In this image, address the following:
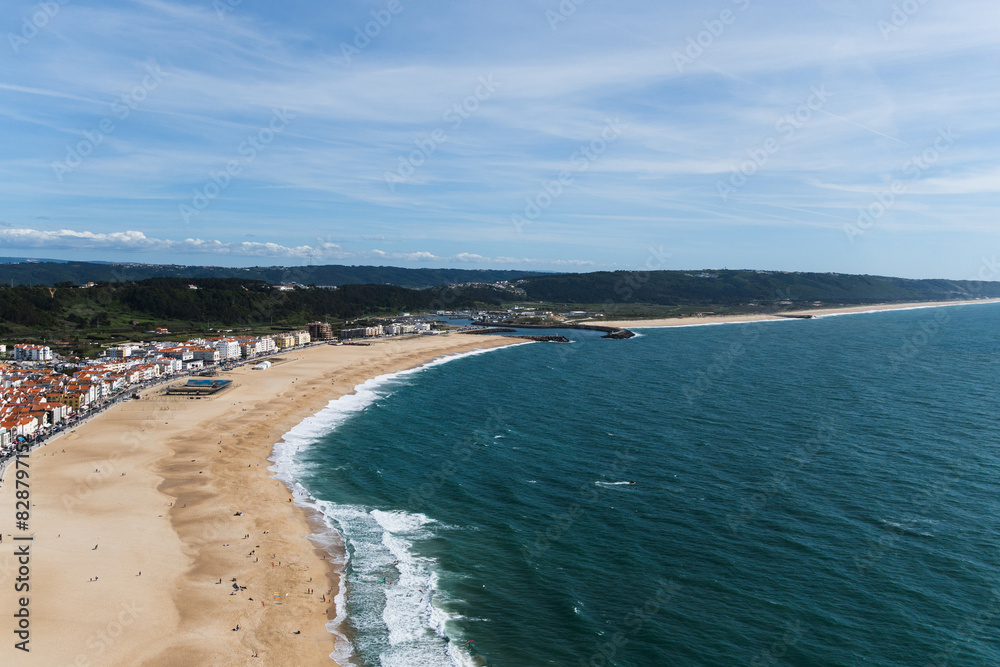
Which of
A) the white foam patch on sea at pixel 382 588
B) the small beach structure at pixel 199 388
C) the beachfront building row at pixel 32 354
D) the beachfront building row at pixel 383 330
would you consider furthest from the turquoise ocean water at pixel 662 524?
the beachfront building row at pixel 383 330

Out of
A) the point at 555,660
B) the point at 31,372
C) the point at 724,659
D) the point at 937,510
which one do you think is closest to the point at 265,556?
the point at 555,660

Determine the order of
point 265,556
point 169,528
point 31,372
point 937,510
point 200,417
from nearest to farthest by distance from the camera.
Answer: point 265,556, point 169,528, point 937,510, point 200,417, point 31,372

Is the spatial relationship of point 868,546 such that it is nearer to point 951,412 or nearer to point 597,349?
point 951,412

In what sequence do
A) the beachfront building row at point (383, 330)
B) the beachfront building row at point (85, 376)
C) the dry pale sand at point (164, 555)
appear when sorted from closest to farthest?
the dry pale sand at point (164, 555), the beachfront building row at point (85, 376), the beachfront building row at point (383, 330)

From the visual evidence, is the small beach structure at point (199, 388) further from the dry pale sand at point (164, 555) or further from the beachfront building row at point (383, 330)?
the beachfront building row at point (383, 330)

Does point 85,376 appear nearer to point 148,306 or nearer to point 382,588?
point 382,588

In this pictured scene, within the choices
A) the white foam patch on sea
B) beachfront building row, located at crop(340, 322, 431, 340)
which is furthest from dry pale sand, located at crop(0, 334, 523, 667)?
beachfront building row, located at crop(340, 322, 431, 340)
